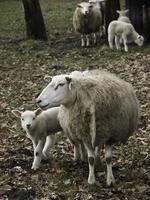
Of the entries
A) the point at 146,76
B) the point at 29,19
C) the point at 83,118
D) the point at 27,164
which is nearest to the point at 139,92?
the point at 146,76

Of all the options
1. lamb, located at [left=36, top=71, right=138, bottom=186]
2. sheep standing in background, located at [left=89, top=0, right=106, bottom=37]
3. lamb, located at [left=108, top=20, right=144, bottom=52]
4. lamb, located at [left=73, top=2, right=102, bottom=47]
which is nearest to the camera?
lamb, located at [left=36, top=71, right=138, bottom=186]

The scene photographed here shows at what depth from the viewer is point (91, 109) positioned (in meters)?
7.64

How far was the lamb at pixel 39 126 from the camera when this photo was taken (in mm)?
8609

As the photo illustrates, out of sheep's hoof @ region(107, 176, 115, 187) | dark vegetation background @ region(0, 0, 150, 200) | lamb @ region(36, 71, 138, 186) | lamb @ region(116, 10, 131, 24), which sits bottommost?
dark vegetation background @ region(0, 0, 150, 200)

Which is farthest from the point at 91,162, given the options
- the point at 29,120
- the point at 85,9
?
the point at 85,9

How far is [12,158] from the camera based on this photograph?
368 inches

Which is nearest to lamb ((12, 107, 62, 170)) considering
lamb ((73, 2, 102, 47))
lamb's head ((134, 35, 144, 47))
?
lamb's head ((134, 35, 144, 47))

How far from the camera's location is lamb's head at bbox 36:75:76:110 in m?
7.45

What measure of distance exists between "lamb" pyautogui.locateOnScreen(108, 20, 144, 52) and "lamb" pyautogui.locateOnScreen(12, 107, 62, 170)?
946 cm

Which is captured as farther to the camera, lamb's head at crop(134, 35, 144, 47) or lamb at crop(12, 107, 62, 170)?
lamb's head at crop(134, 35, 144, 47)

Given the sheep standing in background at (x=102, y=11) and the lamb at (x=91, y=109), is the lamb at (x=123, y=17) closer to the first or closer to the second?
the sheep standing in background at (x=102, y=11)

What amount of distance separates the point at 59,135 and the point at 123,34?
8.20 meters

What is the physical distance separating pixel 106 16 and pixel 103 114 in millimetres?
13289

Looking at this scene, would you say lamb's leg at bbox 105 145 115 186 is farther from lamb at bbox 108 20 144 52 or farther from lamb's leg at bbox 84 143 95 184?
lamb at bbox 108 20 144 52
